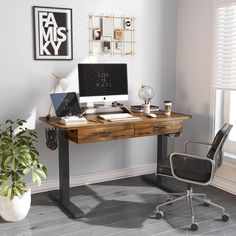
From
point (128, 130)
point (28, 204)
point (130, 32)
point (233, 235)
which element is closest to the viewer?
point (233, 235)

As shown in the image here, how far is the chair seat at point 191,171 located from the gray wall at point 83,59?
108cm

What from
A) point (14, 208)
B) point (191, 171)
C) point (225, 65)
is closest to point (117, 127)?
point (191, 171)

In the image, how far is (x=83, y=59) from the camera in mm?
3846

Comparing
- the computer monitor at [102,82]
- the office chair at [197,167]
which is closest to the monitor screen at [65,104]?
the computer monitor at [102,82]

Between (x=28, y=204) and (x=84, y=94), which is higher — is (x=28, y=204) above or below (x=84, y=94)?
below

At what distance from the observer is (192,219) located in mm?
2996

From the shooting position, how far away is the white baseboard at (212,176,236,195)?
376 centimetres

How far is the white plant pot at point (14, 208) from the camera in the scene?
304cm

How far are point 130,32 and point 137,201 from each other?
5.90 ft

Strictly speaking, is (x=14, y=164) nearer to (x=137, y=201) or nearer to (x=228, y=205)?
(x=137, y=201)

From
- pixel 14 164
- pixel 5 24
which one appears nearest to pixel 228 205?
pixel 14 164

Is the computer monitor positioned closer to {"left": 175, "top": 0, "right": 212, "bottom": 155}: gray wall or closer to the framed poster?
the framed poster

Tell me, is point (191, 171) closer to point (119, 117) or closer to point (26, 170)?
point (119, 117)

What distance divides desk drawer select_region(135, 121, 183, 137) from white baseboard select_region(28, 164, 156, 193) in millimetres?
883
